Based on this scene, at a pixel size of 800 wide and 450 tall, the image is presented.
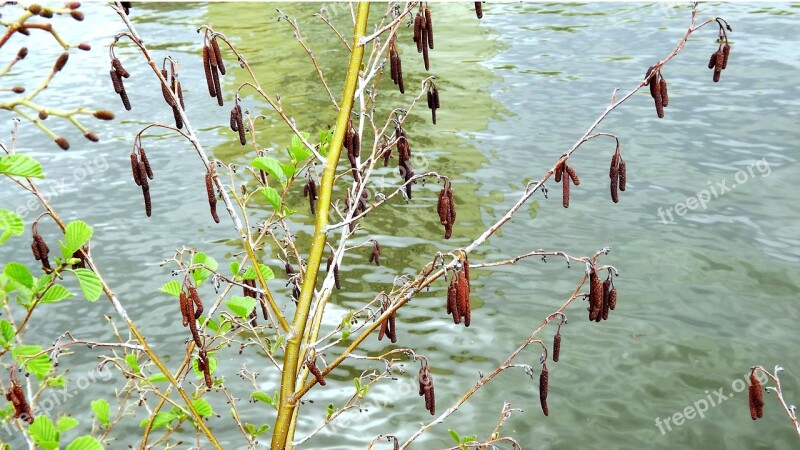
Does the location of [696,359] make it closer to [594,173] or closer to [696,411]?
[696,411]

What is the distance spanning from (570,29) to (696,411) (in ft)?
37.8

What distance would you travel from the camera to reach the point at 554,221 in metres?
9.83

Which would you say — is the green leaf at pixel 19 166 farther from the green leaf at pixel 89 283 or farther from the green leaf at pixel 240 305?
the green leaf at pixel 240 305

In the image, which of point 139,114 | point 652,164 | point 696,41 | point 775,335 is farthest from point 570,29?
point 775,335

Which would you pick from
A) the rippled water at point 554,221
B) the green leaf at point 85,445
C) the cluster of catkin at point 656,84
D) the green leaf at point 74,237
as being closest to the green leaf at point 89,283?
the green leaf at point 74,237

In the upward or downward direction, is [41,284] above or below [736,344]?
above

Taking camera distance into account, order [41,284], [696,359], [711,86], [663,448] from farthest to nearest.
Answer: [711,86]
[696,359]
[663,448]
[41,284]

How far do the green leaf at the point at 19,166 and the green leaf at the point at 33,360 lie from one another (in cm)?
88

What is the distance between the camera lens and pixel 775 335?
7539 mm

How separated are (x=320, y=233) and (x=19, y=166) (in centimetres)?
100

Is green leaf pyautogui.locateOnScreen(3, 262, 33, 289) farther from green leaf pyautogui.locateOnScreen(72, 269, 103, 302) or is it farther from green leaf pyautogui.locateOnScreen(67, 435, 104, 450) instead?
green leaf pyautogui.locateOnScreen(67, 435, 104, 450)

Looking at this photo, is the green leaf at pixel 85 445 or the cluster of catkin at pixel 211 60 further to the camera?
the cluster of catkin at pixel 211 60

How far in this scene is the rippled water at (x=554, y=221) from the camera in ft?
22.3

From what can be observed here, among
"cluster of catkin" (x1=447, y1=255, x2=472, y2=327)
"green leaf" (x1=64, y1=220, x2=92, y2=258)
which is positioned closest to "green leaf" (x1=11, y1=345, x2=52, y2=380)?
"green leaf" (x1=64, y1=220, x2=92, y2=258)
